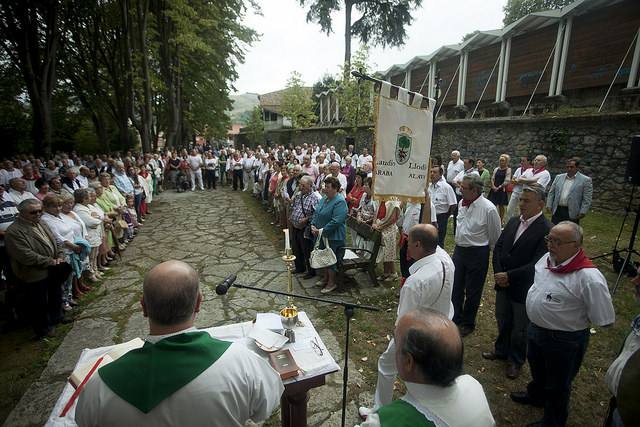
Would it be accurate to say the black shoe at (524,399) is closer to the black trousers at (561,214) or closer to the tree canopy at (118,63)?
the black trousers at (561,214)

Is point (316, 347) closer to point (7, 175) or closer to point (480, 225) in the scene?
point (480, 225)

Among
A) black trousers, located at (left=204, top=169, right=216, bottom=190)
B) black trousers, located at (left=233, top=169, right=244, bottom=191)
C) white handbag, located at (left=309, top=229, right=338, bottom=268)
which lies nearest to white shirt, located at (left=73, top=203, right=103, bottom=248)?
white handbag, located at (left=309, top=229, right=338, bottom=268)

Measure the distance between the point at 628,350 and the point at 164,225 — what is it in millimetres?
10502

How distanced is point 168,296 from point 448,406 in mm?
1302

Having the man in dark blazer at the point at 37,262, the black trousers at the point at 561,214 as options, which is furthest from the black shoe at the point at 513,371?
the man in dark blazer at the point at 37,262

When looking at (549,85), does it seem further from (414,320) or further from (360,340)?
(414,320)

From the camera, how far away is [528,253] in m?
3.43

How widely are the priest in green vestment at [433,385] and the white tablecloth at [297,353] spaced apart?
1.06 m

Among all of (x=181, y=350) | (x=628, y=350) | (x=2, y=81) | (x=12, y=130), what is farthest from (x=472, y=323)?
(x=2, y=81)

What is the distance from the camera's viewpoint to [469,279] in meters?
4.30

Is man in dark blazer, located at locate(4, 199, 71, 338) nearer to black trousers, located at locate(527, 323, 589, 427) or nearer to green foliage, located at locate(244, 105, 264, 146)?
black trousers, located at locate(527, 323, 589, 427)

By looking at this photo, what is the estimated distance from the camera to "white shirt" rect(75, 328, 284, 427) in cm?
136

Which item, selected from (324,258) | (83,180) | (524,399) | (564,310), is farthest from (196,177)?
(564,310)

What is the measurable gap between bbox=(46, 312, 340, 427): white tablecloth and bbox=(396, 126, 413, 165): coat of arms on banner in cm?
202
